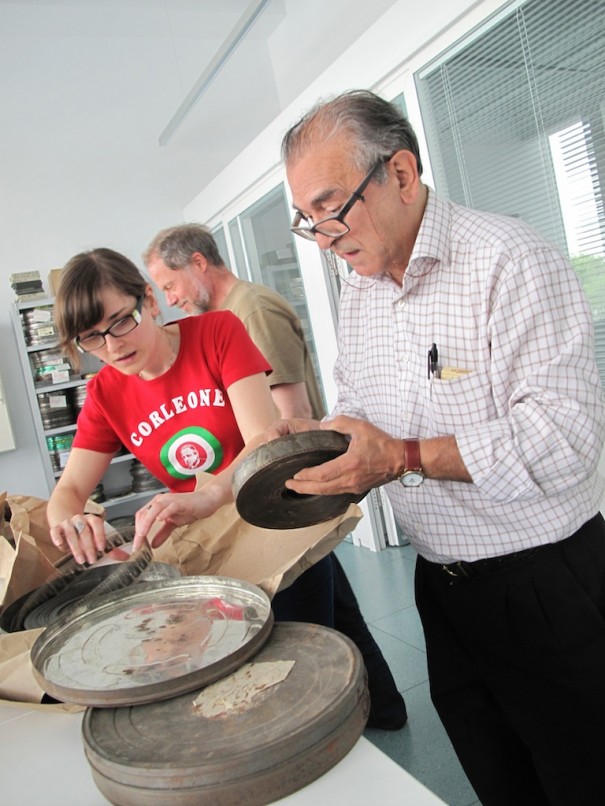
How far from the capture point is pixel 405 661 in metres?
2.69

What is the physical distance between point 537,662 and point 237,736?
81cm

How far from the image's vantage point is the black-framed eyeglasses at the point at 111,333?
5.44ft

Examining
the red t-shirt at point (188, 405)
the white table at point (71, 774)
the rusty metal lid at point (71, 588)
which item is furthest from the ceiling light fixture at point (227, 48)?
the white table at point (71, 774)

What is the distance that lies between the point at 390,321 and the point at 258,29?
19.0 feet

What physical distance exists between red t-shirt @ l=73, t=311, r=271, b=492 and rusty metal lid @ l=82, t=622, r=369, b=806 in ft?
2.93

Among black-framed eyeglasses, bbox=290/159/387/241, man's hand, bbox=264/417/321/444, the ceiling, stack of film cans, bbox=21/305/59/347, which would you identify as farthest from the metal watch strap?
the ceiling

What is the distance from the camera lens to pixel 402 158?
1.26 meters

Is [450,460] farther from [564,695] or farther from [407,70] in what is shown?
[407,70]

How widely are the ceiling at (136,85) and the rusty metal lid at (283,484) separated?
5020 millimetres

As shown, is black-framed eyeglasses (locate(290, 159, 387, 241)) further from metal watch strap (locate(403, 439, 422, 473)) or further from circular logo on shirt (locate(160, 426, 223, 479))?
circular logo on shirt (locate(160, 426, 223, 479))

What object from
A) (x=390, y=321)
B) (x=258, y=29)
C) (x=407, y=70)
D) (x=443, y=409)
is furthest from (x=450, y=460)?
(x=258, y=29)

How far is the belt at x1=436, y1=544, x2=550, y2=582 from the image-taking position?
1285 millimetres

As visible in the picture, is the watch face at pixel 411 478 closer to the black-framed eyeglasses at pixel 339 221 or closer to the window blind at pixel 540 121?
the black-framed eyeglasses at pixel 339 221

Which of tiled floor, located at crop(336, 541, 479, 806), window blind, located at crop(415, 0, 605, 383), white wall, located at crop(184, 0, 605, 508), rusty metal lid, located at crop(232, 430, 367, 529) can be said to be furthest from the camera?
white wall, located at crop(184, 0, 605, 508)
